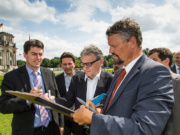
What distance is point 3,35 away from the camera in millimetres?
89562

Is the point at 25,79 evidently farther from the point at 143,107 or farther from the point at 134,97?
the point at 143,107

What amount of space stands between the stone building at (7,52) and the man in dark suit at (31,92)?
88971 mm

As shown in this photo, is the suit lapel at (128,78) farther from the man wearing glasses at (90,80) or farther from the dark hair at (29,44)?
the dark hair at (29,44)

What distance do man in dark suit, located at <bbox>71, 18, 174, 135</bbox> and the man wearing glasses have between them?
3.75 ft

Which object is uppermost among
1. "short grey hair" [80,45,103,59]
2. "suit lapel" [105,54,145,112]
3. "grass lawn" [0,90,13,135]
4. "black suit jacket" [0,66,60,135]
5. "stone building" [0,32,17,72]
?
"stone building" [0,32,17,72]

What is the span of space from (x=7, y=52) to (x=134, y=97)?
331ft

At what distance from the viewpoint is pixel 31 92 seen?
8.81ft

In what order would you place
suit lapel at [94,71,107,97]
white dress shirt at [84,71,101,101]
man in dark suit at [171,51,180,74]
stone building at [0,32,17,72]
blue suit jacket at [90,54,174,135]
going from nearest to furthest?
blue suit jacket at [90,54,174,135], suit lapel at [94,71,107,97], white dress shirt at [84,71,101,101], man in dark suit at [171,51,180,74], stone building at [0,32,17,72]

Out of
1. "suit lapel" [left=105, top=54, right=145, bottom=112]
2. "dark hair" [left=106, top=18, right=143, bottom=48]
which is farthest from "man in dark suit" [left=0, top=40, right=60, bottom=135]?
"dark hair" [left=106, top=18, right=143, bottom=48]

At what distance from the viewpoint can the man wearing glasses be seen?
10.4 ft

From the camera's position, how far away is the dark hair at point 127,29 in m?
2.00

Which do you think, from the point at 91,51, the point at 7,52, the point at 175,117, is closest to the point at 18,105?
the point at 91,51

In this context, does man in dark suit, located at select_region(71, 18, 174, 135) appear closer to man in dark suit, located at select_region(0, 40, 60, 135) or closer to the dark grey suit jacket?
the dark grey suit jacket

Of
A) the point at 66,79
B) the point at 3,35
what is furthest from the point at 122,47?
the point at 3,35
